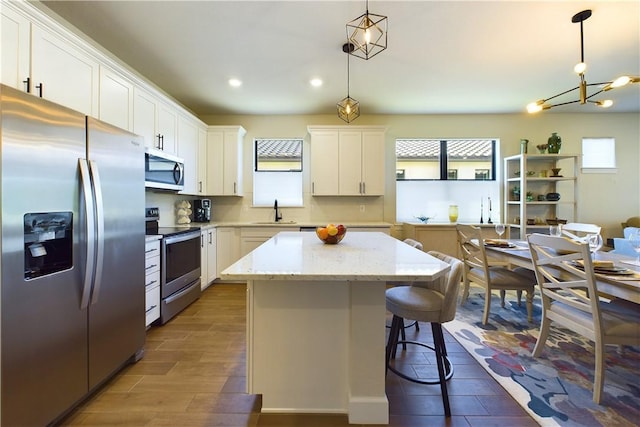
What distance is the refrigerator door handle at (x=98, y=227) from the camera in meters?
1.61

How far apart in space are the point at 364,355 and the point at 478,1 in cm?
265

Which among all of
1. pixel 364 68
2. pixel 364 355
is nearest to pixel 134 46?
pixel 364 68

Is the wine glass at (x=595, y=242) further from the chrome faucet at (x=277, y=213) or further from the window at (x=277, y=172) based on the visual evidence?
the chrome faucet at (x=277, y=213)

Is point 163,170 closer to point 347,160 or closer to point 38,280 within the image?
point 38,280

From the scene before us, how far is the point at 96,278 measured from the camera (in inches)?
64.4

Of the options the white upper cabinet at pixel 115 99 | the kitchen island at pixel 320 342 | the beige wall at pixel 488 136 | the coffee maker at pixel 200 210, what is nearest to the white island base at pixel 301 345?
the kitchen island at pixel 320 342

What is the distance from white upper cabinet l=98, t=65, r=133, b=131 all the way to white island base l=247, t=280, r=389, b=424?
2.04 m

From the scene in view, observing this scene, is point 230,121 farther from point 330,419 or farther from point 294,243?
point 330,419

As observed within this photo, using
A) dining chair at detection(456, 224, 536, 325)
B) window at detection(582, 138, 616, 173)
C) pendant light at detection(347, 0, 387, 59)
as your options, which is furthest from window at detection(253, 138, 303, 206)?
window at detection(582, 138, 616, 173)

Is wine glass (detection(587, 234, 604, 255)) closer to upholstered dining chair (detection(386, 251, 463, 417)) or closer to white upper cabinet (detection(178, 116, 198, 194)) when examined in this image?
upholstered dining chair (detection(386, 251, 463, 417))

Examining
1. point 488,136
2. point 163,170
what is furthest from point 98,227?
point 488,136

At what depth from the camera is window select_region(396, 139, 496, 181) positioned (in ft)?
16.0

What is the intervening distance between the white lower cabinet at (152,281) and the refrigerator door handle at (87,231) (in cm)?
92

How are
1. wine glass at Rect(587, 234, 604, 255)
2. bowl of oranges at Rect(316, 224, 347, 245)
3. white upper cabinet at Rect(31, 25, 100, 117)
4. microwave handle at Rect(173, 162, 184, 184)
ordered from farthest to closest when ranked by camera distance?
microwave handle at Rect(173, 162, 184, 184) < wine glass at Rect(587, 234, 604, 255) < bowl of oranges at Rect(316, 224, 347, 245) < white upper cabinet at Rect(31, 25, 100, 117)
